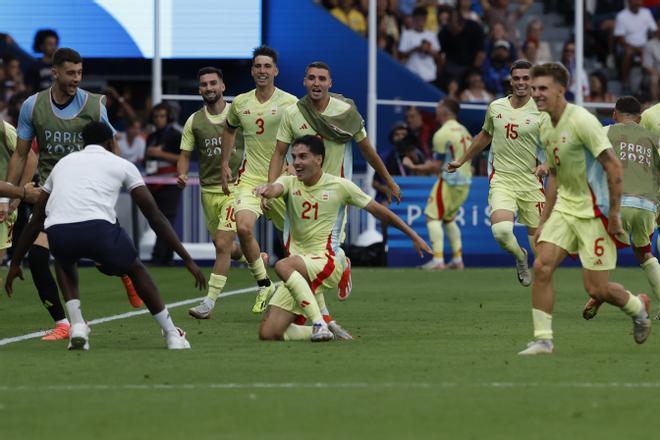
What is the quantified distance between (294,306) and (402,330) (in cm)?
130

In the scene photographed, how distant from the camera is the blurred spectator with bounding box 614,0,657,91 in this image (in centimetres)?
3098

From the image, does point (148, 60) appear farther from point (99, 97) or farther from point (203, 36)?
point (99, 97)

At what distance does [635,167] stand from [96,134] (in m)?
5.48

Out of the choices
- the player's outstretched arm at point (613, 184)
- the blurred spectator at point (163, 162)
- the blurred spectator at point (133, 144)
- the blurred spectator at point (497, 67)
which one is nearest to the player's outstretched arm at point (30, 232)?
the player's outstretched arm at point (613, 184)

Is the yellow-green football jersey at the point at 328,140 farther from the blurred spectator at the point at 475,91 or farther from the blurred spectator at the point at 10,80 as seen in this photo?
the blurred spectator at the point at 10,80

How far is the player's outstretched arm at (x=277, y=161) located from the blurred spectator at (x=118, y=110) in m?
13.8

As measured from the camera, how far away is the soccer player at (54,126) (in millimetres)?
13789

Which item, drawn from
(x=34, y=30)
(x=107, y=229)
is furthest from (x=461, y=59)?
(x=107, y=229)

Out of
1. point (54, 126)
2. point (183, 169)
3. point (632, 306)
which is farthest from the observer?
point (183, 169)

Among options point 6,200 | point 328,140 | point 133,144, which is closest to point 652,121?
point 328,140

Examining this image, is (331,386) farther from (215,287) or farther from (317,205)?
(215,287)

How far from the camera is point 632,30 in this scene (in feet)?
102

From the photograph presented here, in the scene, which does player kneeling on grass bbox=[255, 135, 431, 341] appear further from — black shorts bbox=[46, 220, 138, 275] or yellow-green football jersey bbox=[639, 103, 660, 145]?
yellow-green football jersey bbox=[639, 103, 660, 145]

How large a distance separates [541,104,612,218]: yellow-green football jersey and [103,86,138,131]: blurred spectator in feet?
57.5
